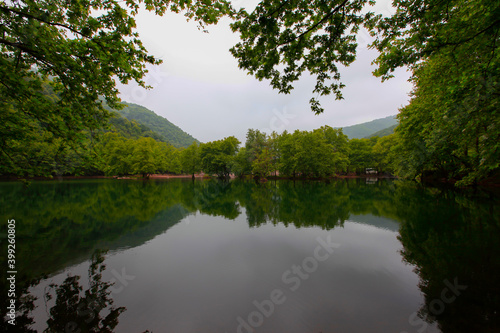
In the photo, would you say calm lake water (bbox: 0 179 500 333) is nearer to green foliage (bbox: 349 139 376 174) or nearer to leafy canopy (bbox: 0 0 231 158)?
leafy canopy (bbox: 0 0 231 158)

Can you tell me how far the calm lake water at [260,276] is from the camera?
399 cm

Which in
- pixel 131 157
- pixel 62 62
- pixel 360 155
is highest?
pixel 131 157

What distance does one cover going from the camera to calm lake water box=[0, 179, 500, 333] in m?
3.99

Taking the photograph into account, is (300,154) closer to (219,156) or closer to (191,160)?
(219,156)

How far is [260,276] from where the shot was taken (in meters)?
5.94

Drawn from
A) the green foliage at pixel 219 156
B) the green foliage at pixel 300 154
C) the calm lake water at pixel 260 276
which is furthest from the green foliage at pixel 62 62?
the green foliage at pixel 219 156

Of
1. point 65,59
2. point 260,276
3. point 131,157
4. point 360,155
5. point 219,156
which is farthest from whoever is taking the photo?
point 360,155

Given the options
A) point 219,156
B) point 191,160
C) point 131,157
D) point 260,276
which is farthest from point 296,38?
point 191,160

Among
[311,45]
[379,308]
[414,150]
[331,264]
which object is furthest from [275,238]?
[414,150]

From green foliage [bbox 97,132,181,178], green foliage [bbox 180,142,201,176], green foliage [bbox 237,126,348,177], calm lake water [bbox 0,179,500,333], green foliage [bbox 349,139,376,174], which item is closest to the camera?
calm lake water [bbox 0,179,500,333]

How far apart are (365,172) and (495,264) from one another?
8590 centimetres

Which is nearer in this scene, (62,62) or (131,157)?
(62,62)

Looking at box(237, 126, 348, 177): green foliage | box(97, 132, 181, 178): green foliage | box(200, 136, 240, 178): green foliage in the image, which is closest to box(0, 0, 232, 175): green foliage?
box(237, 126, 348, 177): green foliage

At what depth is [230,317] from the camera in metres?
4.14
